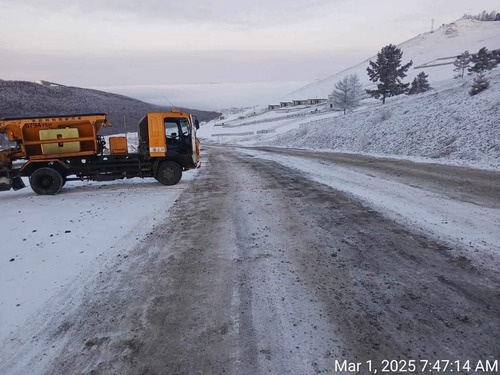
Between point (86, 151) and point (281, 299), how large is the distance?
11.1 metres

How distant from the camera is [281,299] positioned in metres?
4.06

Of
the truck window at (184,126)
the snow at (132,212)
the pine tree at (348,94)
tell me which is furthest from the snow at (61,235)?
the pine tree at (348,94)

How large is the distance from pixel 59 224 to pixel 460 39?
233m

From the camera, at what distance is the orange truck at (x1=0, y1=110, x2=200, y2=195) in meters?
12.4

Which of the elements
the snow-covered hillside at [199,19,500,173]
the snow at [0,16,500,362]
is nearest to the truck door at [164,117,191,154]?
the snow at [0,16,500,362]

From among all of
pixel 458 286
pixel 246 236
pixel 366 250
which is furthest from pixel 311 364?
pixel 246 236

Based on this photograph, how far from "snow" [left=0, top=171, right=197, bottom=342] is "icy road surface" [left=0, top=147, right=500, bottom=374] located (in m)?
0.34

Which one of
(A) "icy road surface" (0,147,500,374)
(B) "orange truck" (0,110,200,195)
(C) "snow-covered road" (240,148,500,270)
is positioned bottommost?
(A) "icy road surface" (0,147,500,374)

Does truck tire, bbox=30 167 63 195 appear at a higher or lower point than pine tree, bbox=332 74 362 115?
lower

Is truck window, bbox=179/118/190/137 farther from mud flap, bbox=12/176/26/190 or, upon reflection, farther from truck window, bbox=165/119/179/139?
mud flap, bbox=12/176/26/190

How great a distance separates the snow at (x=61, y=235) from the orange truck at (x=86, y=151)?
28.1 inches

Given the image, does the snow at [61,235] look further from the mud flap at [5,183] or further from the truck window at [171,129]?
the truck window at [171,129]

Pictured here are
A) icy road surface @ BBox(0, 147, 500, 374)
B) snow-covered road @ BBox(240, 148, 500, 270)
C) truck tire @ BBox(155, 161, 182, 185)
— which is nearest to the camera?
icy road surface @ BBox(0, 147, 500, 374)

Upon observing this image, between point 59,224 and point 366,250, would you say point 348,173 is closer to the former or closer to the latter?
point 366,250
